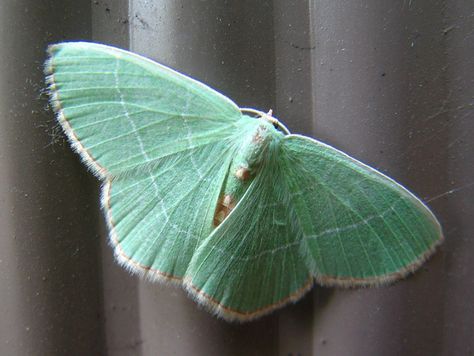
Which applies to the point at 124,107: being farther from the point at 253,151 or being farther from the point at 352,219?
the point at 352,219

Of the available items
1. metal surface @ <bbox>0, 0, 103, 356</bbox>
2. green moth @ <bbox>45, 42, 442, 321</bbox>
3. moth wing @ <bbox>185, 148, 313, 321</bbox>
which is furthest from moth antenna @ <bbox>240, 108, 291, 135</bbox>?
metal surface @ <bbox>0, 0, 103, 356</bbox>

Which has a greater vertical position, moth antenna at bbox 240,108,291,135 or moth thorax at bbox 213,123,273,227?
moth antenna at bbox 240,108,291,135

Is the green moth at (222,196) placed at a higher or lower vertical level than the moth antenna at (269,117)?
lower

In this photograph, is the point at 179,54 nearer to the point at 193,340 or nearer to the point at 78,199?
the point at 78,199

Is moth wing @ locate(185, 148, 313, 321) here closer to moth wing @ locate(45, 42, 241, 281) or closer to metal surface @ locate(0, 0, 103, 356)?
moth wing @ locate(45, 42, 241, 281)

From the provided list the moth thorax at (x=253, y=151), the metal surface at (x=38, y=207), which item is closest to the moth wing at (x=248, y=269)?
the moth thorax at (x=253, y=151)

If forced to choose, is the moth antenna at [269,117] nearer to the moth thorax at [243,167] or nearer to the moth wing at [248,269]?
the moth thorax at [243,167]


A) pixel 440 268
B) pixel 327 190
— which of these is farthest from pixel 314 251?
pixel 440 268

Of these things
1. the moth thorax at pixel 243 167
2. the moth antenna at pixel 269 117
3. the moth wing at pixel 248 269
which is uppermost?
the moth antenna at pixel 269 117
